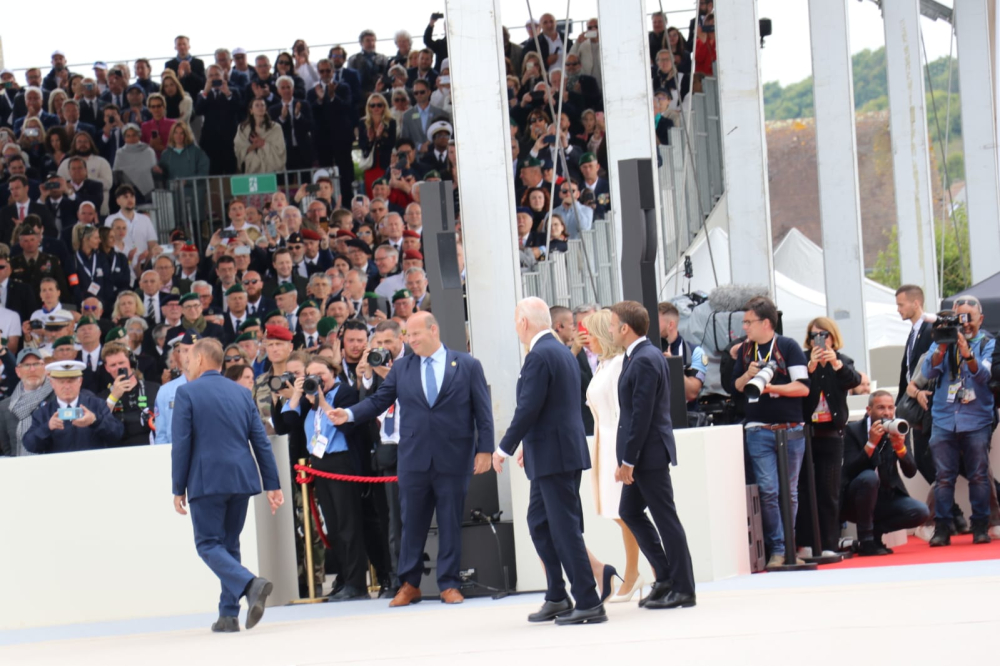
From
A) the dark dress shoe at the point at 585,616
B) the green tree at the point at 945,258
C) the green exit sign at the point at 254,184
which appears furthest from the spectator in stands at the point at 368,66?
the green tree at the point at 945,258

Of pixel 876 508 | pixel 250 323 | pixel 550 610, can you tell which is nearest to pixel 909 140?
pixel 876 508

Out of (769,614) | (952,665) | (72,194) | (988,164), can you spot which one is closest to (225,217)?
(72,194)

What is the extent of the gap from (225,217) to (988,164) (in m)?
9.63

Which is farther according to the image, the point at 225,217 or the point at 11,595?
the point at 225,217

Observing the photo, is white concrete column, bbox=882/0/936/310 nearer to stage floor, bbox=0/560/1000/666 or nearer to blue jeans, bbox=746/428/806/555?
blue jeans, bbox=746/428/806/555

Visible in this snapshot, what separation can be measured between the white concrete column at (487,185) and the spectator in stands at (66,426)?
2576 millimetres

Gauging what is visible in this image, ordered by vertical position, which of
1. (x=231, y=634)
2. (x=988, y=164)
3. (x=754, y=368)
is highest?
(x=988, y=164)

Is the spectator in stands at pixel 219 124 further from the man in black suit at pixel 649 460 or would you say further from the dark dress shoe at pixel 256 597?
the man in black suit at pixel 649 460

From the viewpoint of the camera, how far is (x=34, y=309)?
14.9 m

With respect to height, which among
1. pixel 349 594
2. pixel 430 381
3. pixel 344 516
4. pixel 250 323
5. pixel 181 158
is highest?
pixel 181 158

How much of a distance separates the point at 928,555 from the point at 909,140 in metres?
9.17

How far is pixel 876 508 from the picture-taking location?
1031 cm

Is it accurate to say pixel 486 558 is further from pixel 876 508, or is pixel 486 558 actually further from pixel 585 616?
pixel 876 508

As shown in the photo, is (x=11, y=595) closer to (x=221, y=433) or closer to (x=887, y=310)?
(x=221, y=433)
